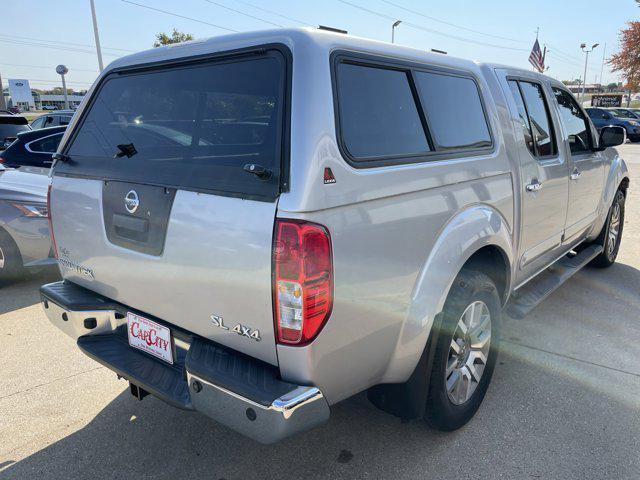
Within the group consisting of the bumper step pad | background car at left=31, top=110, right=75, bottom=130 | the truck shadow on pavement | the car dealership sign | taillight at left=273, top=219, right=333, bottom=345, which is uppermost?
the car dealership sign

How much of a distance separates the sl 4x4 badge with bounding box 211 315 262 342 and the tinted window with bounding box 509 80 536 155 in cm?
226

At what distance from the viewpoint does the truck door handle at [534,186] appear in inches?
122

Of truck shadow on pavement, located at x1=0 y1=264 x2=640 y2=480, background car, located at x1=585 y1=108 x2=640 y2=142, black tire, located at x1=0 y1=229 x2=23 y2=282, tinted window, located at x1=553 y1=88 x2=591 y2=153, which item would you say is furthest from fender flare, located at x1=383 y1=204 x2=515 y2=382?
background car, located at x1=585 y1=108 x2=640 y2=142

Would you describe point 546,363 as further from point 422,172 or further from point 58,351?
point 58,351

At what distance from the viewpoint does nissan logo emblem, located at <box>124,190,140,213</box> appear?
2201mm

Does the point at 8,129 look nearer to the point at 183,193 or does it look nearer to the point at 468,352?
the point at 183,193

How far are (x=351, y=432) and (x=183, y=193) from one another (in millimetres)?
1579

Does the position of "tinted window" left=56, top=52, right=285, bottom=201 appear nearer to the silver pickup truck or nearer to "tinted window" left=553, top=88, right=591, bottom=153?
the silver pickup truck

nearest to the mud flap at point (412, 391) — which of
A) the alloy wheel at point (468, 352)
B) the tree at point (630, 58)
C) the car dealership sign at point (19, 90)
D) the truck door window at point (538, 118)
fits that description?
the alloy wheel at point (468, 352)

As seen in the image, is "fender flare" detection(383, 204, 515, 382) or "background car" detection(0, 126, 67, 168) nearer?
"fender flare" detection(383, 204, 515, 382)

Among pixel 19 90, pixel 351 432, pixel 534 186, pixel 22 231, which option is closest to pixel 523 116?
pixel 534 186

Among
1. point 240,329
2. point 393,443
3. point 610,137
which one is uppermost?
point 610,137

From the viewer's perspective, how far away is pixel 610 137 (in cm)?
423

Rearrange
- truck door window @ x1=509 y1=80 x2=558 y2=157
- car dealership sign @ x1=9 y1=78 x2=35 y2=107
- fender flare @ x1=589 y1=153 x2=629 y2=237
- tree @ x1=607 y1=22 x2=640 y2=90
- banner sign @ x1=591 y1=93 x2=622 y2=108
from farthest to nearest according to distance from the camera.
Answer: car dealership sign @ x1=9 y1=78 x2=35 y2=107 < banner sign @ x1=591 y1=93 x2=622 y2=108 < tree @ x1=607 y1=22 x2=640 y2=90 < fender flare @ x1=589 y1=153 x2=629 y2=237 < truck door window @ x1=509 y1=80 x2=558 y2=157
